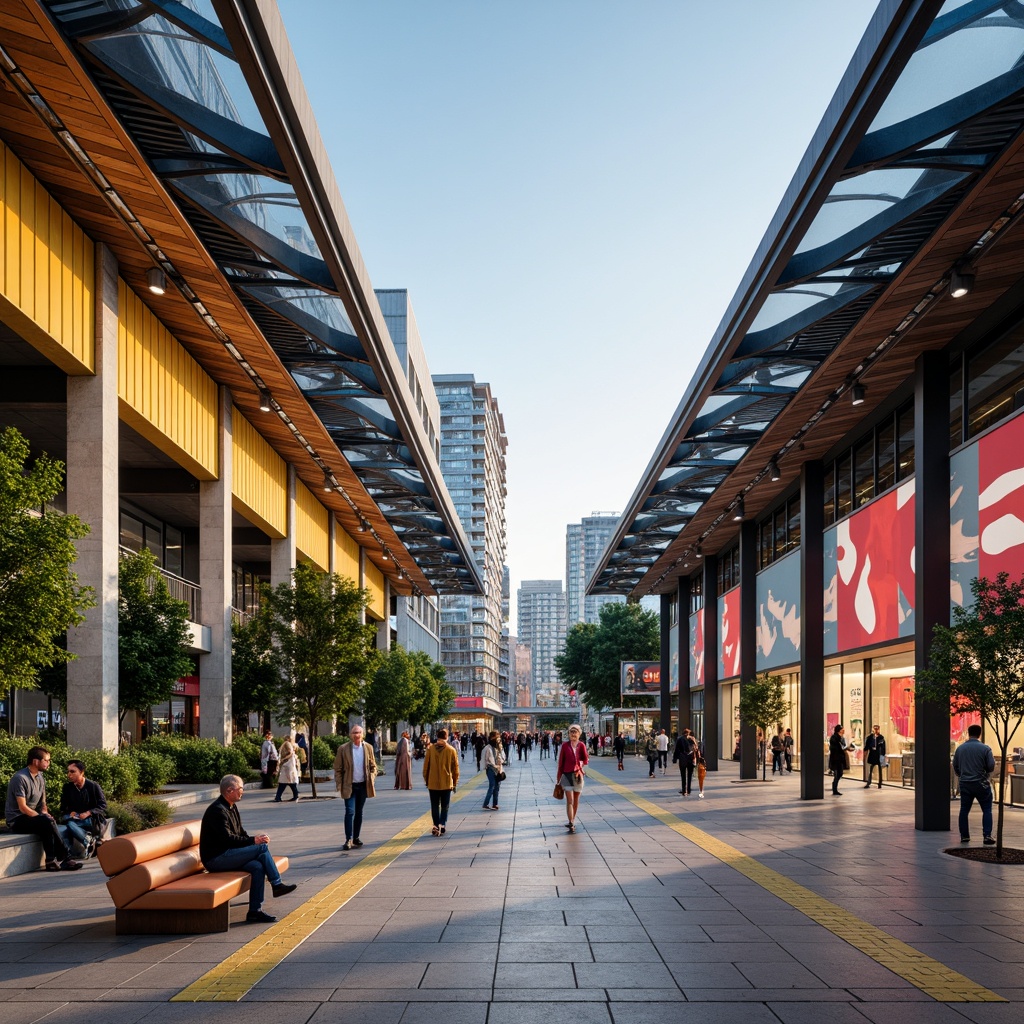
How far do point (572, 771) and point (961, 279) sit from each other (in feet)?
29.6

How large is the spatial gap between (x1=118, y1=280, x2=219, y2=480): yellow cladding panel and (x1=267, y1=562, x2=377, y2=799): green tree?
188 inches

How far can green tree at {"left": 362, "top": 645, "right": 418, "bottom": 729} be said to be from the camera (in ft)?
144

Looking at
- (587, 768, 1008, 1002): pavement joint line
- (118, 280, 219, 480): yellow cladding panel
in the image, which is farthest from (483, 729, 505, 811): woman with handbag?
(118, 280, 219, 480): yellow cladding panel

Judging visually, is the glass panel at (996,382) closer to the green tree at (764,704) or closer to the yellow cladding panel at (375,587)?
the green tree at (764,704)

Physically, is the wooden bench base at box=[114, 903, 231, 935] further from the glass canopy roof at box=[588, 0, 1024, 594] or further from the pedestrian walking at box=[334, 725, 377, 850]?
the glass canopy roof at box=[588, 0, 1024, 594]

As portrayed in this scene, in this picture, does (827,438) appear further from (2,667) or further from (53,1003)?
(53,1003)

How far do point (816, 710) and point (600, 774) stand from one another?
14140mm

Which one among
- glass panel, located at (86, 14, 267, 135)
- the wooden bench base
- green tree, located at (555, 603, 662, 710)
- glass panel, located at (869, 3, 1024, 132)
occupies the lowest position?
green tree, located at (555, 603, 662, 710)

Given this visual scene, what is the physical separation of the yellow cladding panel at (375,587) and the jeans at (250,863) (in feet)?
124

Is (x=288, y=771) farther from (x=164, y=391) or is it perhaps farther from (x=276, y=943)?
(x=276, y=943)

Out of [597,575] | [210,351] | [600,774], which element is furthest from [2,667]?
[597,575]

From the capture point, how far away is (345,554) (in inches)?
1656

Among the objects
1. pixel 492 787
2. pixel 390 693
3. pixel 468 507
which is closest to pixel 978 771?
pixel 492 787

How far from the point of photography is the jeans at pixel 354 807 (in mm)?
14719
